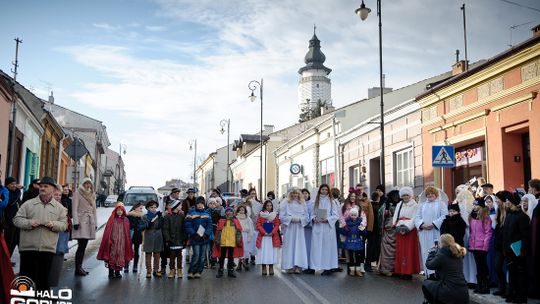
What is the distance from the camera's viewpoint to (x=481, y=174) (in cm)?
1738

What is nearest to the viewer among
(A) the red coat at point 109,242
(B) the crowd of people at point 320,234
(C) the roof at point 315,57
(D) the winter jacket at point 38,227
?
(D) the winter jacket at point 38,227

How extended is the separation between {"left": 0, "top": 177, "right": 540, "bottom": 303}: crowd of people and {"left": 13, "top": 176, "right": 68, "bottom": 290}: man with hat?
1 centimetres

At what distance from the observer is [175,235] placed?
1171 cm

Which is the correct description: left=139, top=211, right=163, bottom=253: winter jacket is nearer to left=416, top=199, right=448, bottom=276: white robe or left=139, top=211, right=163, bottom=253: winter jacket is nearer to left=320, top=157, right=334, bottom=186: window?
left=416, top=199, right=448, bottom=276: white robe

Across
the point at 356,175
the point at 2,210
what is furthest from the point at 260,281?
the point at 356,175

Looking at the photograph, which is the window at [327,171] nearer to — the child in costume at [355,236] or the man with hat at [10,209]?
the child in costume at [355,236]

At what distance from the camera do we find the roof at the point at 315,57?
118m

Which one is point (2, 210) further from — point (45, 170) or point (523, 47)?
point (45, 170)

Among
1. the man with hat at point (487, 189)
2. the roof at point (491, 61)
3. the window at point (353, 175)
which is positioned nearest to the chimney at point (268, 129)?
the window at point (353, 175)

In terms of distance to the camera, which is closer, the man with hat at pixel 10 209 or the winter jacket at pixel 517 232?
the winter jacket at pixel 517 232

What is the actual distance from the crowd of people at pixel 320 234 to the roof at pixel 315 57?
345 ft

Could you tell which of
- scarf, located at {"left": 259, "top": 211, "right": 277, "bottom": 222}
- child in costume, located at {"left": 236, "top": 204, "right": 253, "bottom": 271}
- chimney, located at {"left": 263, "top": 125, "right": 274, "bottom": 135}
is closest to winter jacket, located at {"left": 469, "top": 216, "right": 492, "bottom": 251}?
scarf, located at {"left": 259, "top": 211, "right": 277, "bottom": 222}

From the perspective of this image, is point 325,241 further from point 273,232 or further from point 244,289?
point 244,289

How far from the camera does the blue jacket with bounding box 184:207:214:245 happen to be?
1160 cm
